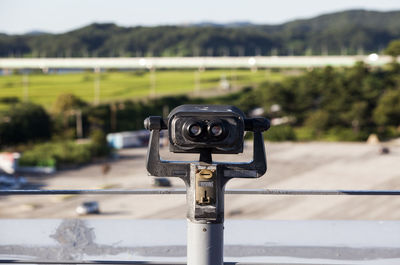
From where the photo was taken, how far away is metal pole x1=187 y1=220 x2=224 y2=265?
137 centimetres

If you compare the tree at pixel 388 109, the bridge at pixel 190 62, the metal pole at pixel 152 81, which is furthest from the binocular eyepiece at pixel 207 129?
the metal pole at pixel 152 81

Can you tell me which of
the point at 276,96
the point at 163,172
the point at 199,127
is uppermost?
the point at 199,127

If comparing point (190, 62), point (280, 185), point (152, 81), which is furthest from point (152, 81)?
point (280, 185)

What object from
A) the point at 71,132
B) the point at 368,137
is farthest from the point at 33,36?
the point at 368,137

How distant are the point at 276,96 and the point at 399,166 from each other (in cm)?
796

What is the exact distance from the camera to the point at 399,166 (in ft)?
95.0

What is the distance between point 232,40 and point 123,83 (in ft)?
31.8

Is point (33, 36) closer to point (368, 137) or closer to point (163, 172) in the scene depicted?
point (368, 137)

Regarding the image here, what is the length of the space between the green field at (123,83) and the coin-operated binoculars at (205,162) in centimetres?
3617

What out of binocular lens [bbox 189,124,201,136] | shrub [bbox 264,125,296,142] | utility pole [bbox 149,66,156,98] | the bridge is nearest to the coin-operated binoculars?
binocular lens [bbox 189,124,201,136]

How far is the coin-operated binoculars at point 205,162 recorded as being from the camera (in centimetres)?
130

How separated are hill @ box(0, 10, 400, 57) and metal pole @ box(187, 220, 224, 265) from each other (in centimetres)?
3241

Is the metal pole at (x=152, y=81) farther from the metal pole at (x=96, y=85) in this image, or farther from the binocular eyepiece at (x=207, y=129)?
the binocular eyepiece at (x=207, y=129)

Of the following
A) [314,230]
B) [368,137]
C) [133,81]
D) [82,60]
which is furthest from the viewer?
[133,81]
